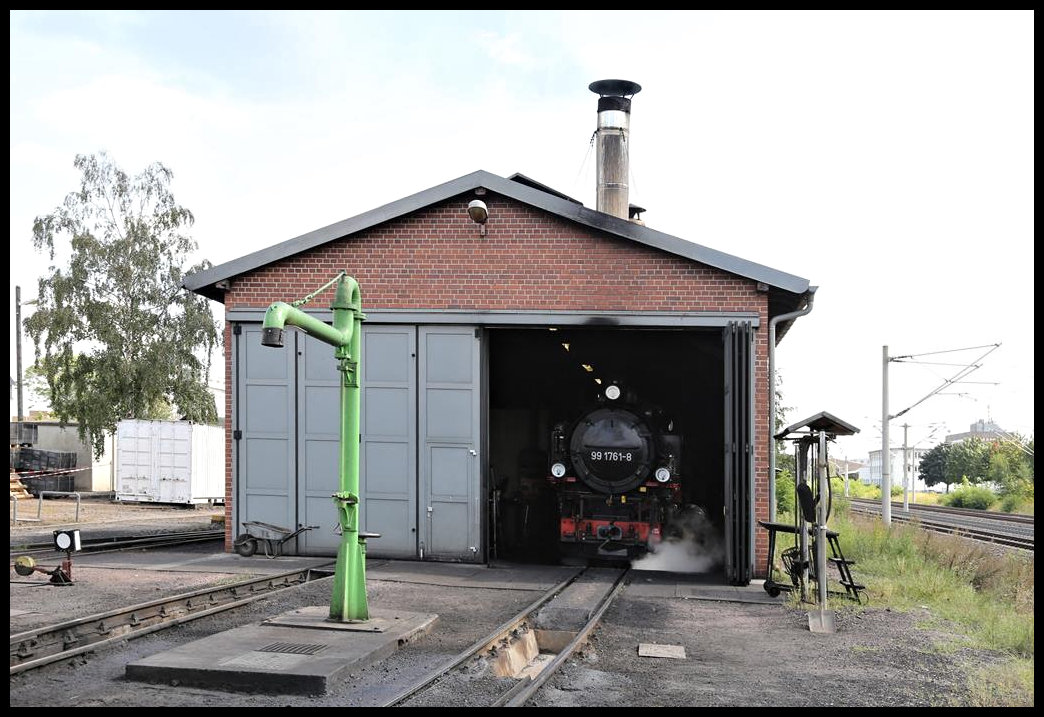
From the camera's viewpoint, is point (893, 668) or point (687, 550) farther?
point (687, 550)

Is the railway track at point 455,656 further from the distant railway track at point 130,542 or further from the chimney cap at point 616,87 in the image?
the chimney cap at point 616,87

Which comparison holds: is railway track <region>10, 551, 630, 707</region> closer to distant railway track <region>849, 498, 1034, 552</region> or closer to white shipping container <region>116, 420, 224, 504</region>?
distant railway track <region>849, 498, 1034, 552</region>

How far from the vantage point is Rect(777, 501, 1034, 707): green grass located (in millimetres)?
7953

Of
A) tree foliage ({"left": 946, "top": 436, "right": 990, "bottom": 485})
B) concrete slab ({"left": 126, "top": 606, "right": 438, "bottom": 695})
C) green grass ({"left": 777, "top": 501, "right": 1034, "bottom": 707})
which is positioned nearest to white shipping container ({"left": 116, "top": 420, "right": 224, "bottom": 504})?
green grass ({"left": 777, "top": 501, "right": 1034, "bottom": 707})

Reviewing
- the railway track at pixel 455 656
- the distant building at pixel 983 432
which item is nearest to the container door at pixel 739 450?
the railway track at pixel 455 656

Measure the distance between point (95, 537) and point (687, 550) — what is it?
33.0 ft

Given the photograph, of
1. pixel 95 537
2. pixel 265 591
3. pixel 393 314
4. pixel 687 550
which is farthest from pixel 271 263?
pixel 687 550

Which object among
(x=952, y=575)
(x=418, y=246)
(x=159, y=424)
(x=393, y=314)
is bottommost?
(x=952, y=575)

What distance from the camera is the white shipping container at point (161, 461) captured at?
28766mm

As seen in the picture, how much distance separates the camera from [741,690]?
7.37 m

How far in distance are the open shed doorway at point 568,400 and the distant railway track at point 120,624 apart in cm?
669

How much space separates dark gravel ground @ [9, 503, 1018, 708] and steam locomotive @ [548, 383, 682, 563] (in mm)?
3144

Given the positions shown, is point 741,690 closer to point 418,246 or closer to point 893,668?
point 893,668

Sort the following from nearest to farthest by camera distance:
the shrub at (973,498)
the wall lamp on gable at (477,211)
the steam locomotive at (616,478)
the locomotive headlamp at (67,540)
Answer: the locomotive headlamp at (67,540) → the wall lamp on gable at (477,211) → the steam locomotive at (616,478) → the shrub at (973,498)
